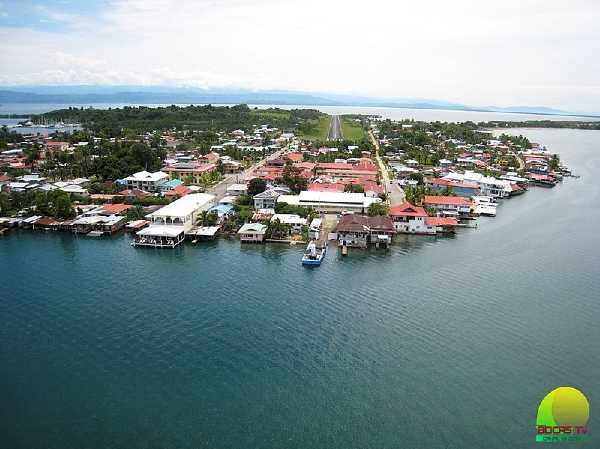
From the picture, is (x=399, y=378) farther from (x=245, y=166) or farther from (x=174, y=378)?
(x=245, y=166)

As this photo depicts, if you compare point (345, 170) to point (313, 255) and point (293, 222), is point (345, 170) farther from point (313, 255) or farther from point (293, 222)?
point (313, 255)

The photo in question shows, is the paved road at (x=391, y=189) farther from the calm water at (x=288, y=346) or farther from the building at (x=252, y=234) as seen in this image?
the building at (x=252, y=234)

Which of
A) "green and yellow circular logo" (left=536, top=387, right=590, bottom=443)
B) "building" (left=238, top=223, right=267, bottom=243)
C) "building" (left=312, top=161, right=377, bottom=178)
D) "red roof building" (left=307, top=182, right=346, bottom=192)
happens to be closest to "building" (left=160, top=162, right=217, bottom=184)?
"building" (left=312, top=161, right=377, bottom=178)

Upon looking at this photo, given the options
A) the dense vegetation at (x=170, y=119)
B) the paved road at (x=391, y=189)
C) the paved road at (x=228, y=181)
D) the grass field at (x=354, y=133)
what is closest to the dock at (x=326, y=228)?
the paved road at (x=391, y=189)

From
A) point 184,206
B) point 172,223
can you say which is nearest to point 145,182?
point 184,206

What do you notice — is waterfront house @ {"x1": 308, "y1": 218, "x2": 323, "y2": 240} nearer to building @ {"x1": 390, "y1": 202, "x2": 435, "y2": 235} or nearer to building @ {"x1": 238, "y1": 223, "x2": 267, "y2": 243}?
building @ {"x1": 238, "y1": 223, "x2": 267, "y2": 243}

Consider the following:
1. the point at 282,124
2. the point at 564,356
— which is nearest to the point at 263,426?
the point at 564,356
